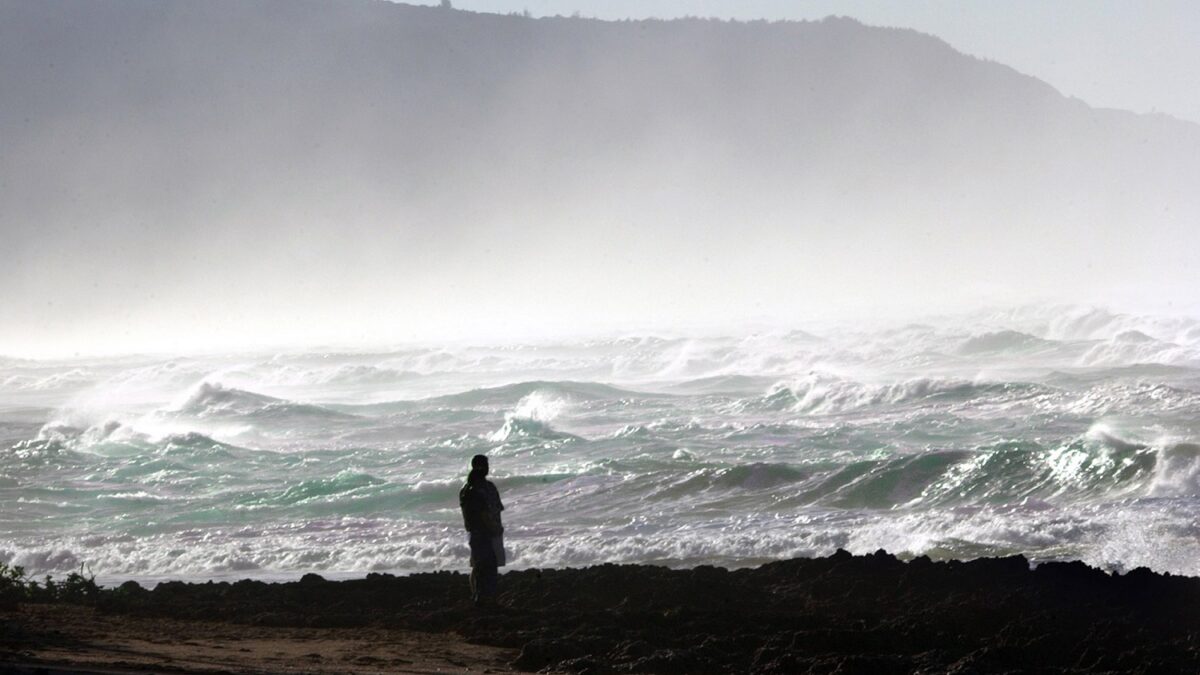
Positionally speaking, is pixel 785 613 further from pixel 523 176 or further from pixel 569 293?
pixel 523 176

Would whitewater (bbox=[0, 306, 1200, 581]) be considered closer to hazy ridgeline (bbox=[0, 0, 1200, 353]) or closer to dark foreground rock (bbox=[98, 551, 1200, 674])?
dark foreground rock (bbox=[98, 551, 1200, 674])

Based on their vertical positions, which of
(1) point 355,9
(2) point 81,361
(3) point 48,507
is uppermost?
(1) point 355,9

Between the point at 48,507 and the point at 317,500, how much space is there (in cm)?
336

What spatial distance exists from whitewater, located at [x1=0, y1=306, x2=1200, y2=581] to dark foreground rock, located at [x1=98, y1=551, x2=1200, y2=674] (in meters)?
2.71

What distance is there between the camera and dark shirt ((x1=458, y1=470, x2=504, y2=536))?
34.5 feet

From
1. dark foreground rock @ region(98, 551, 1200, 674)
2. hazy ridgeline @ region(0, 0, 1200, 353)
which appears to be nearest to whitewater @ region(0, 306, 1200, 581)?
dark foreground rock @ region(98, 551, 1200, 674)

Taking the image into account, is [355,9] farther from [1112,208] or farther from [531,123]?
[1112,208]

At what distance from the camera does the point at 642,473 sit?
62.6 feet

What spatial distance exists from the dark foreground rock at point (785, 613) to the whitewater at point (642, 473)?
2.71 metres

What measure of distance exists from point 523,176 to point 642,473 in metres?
86.7

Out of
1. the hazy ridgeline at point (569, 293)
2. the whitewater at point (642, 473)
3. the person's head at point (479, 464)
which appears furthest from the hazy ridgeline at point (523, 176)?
the person's head at point (479, 464)

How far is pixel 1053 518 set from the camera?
14.4 m

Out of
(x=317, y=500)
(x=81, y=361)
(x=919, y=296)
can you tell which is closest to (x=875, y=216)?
(x=919, y=296)

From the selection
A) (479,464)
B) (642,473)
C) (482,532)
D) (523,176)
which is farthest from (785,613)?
(523,176)
